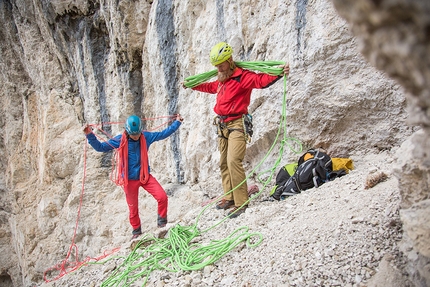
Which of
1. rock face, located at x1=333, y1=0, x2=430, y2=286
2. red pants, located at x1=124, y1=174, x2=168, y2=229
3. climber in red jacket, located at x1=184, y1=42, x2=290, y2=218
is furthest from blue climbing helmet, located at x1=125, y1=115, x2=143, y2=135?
rock face, located at x1=333, y1=0, x2=430, y2=286

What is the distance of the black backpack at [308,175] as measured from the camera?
3.87 meters

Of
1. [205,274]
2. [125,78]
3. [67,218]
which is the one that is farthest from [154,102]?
[205,274]

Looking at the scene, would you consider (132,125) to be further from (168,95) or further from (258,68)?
(168,95)

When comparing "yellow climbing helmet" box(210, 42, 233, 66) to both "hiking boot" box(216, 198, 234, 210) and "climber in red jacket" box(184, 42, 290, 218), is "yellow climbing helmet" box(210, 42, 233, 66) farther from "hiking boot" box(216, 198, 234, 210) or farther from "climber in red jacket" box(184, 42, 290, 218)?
"hiking boot" box(216, 198, 234, 210)

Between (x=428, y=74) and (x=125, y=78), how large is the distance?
303 inches

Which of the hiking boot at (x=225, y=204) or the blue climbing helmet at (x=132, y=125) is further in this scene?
the blue climbing helmet at (x=132, y=125)

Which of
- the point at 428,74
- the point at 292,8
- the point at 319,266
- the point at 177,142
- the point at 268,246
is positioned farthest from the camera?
the point at 177,142

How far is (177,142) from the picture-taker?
267 inches

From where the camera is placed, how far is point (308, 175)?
3.90 metres

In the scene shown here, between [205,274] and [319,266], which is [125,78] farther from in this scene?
[319,266]

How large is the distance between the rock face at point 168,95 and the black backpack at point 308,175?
56 centimetres

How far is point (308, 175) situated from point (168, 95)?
3.96 metres

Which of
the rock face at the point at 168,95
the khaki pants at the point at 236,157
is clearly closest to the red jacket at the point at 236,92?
the khaki pants at the point at 236,157

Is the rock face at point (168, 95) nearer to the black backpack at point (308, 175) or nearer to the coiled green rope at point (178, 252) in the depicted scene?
the black backpack at point (308, 175)
